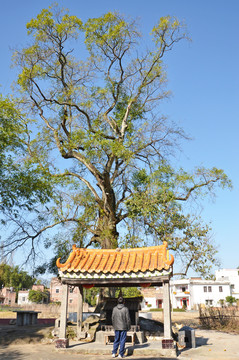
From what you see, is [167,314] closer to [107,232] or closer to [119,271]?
[119,271]

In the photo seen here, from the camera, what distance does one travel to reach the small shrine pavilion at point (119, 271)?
30.9 ft

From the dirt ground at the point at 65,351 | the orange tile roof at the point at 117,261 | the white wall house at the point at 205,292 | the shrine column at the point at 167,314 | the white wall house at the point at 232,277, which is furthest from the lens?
the white wall house at the point at 232,277

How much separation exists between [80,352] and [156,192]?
759cm

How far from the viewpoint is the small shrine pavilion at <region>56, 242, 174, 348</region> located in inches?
371

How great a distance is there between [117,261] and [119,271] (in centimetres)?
85

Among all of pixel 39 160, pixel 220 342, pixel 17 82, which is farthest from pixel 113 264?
pixel 17 82

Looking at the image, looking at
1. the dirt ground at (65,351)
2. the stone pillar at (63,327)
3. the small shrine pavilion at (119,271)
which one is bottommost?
the dirt ground at (65,351)

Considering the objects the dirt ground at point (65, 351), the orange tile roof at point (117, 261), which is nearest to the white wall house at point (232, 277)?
the dirt ground at point (65, 351)

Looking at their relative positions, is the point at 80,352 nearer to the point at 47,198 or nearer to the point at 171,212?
the point at 47,198

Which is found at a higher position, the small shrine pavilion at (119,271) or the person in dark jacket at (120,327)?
the small shrine pavilion at (119,271)

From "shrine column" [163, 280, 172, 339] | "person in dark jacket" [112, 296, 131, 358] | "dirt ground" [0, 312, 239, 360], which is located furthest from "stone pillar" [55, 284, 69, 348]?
"shrine column" [163, 280, 172, 339]

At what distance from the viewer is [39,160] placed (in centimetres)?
1709

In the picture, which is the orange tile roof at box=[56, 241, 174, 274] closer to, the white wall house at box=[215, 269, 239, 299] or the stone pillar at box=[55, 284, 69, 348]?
the stone pillar at box=[55, 284, 69, 348]

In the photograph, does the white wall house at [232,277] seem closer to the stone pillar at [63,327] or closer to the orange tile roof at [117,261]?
the orange tile roof at [117,261]
